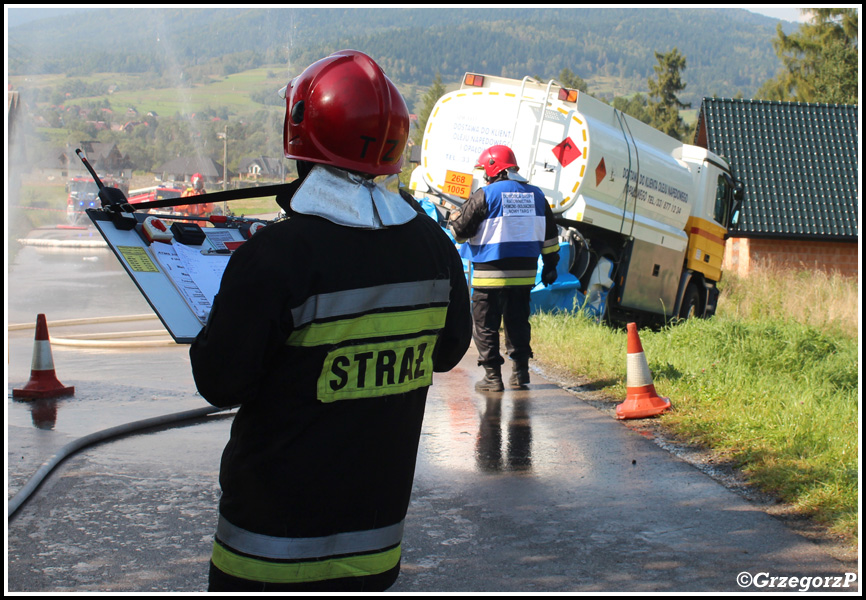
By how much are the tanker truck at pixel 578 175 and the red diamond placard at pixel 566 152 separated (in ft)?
0.04

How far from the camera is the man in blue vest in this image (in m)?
7.30

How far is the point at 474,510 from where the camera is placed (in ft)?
14.6

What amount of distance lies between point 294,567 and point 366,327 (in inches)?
23.0

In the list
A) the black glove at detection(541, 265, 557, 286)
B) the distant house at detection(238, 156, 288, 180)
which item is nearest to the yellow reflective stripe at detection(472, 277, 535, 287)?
the black glove at detection(541, 265, 557, 286)

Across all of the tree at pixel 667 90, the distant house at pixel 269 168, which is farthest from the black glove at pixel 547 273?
the tree at pixel 667 90

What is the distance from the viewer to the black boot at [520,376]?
24.7 feet

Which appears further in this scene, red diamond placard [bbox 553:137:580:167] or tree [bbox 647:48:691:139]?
tree [bbox 647:48:691:139]

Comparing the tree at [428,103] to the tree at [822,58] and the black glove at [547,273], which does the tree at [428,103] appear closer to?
the tree at [822,58]

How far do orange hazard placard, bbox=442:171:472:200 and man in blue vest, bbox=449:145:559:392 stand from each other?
2.76 m

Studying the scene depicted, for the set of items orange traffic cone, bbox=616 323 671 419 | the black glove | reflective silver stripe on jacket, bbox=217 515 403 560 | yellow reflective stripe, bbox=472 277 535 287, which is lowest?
orange traffic cone, bbox=616 323 671 419

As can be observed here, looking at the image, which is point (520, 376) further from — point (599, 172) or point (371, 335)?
point (371, 335)

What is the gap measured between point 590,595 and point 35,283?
1484 centimetres

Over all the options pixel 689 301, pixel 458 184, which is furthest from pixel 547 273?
pixel 689 301

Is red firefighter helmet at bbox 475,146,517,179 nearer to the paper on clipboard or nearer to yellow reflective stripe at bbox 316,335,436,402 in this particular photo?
the paper on clipboard
